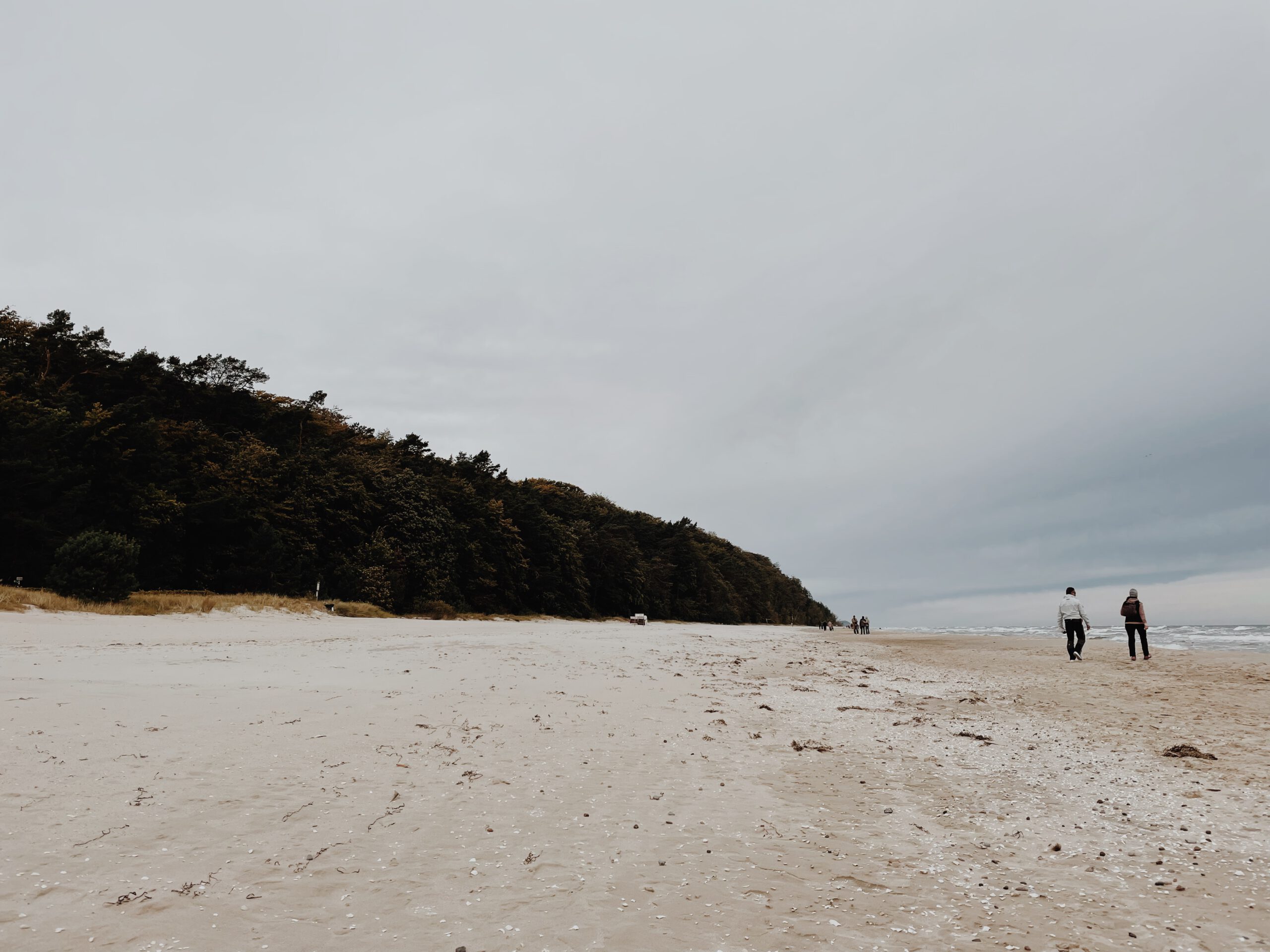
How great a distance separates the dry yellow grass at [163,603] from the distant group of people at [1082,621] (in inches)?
972

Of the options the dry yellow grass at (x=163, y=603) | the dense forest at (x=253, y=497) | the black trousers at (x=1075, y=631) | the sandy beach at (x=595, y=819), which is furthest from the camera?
the dense forest at (x=253, y=497)

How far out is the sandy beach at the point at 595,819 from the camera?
297cm

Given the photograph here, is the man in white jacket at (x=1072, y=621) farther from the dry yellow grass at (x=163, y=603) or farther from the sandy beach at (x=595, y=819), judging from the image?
the dry yellow grass at (x=163, y=603)

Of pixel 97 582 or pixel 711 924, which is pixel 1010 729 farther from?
pixel 97 582

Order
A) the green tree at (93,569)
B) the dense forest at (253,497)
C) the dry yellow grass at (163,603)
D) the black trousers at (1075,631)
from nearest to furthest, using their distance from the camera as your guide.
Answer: the dry yellow grass at (163,603), the black trousers at (1075,631), the green tree at (93,569), the dense forest at (253,497)

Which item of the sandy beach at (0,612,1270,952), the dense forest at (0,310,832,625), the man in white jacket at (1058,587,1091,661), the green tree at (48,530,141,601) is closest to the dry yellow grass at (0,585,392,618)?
the green tree at (48,530,141,601)

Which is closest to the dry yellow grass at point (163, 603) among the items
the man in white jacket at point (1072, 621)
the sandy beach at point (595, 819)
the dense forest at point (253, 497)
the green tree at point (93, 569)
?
the green tree at point (93, 569)

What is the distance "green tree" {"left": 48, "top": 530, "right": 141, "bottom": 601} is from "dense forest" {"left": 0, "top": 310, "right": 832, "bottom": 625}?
467 centimetres

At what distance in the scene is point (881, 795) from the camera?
16.7ft

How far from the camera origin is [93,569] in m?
18.7

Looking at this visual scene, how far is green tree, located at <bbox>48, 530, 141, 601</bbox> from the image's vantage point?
60.8ft

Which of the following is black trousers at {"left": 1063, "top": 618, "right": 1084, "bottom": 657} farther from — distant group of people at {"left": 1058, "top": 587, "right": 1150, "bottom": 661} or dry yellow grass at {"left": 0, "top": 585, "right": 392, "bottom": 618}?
dry yellow grass at {"left": 0, "top": 585, "right": 392, "bottom": 618}

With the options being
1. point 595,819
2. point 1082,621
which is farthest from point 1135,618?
point 595,819

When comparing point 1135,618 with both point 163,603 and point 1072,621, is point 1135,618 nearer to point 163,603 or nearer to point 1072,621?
point 1072,621
